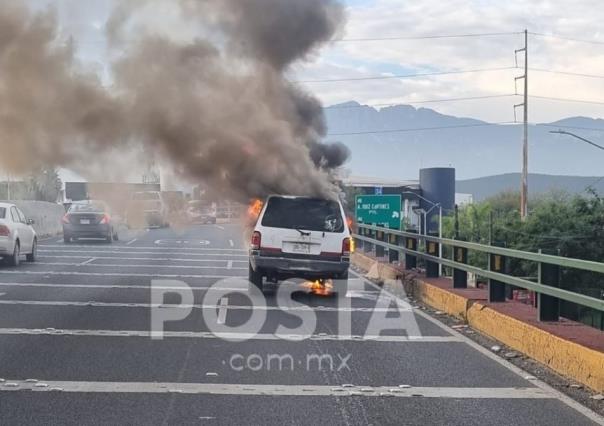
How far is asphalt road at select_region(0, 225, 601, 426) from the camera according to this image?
614cm

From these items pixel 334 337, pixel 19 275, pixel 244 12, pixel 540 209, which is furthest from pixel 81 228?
pixel 334 337

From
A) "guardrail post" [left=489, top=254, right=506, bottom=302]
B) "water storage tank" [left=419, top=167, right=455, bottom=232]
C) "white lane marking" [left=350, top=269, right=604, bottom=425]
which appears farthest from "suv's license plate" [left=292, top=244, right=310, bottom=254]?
"water storage tank" [left=419, top=167, right=455, bottom=232]

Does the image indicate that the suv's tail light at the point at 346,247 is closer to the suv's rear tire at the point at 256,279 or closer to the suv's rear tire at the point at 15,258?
the suv's rear tire at the point at 256,279

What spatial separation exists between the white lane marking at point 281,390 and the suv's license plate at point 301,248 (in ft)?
20.4

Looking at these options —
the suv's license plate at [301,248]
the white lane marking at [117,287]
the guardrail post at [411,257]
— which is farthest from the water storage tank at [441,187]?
the suv's license plate at [301,248]

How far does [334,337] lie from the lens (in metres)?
9.52

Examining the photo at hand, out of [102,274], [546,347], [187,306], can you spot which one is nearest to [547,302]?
[546,347]

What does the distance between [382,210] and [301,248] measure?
10.2 metres

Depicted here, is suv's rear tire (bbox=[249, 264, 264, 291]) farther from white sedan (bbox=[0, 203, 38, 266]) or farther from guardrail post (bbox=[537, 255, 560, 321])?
white sedan (bbox=[0, 203, 38, 266])

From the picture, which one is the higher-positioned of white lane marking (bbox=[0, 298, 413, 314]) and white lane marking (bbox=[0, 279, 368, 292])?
white lane marking (bbox=[0, 279, 368, 292])

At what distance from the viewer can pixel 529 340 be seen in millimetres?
8523

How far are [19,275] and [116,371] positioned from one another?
9771 mm

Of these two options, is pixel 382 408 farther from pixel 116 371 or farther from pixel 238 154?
pixel 238 154

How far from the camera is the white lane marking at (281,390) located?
264 inches
